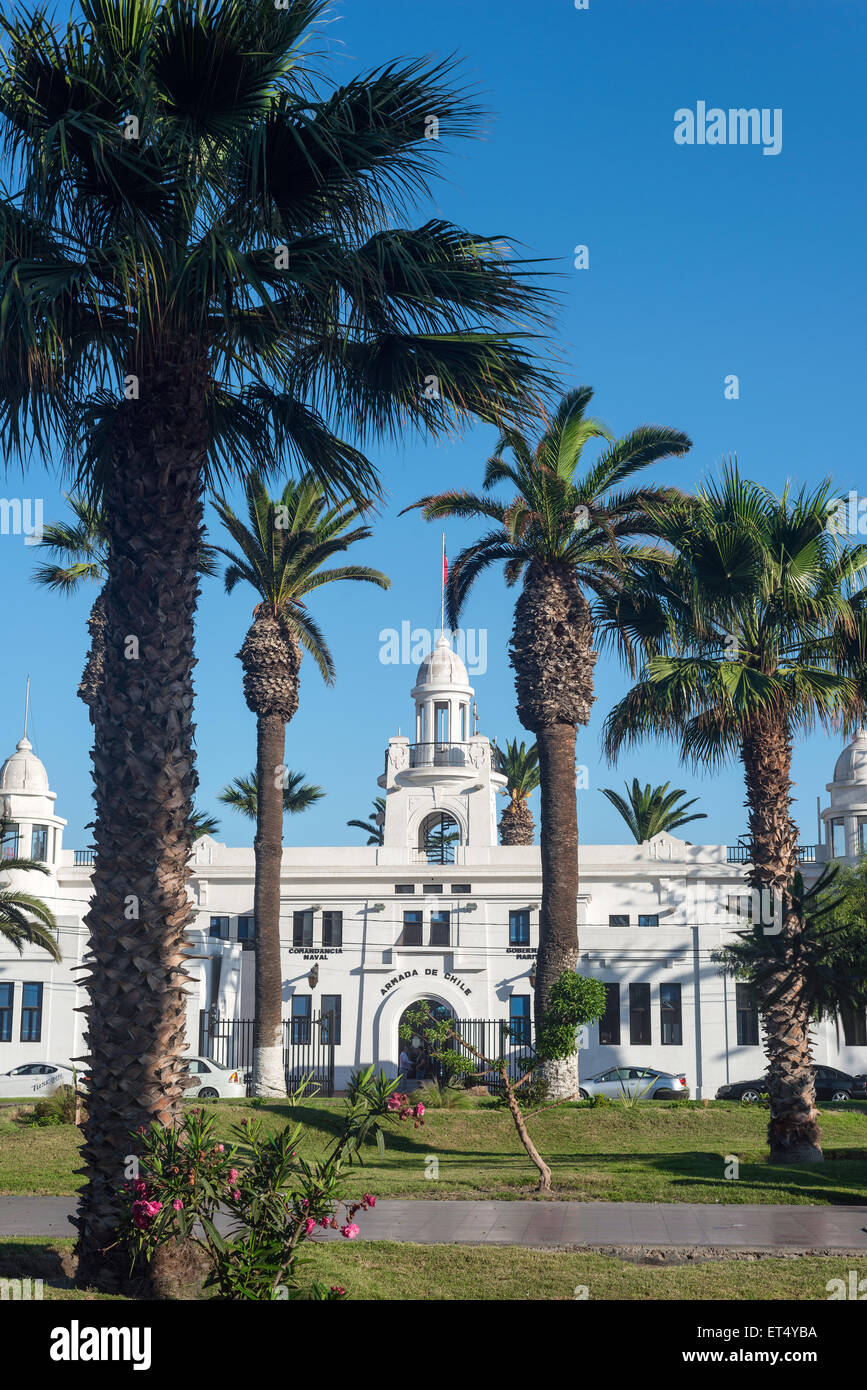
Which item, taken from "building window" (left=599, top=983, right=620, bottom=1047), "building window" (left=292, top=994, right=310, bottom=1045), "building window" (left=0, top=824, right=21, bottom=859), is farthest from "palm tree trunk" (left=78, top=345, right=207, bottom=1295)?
"building window" (left=0, top=824, right=21, bottom=859)

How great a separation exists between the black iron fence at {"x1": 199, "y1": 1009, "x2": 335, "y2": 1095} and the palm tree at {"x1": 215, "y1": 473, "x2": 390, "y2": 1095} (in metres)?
6.81

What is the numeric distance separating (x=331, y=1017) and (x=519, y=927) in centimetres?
681

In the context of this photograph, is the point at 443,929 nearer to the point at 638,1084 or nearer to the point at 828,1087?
the point at 638,1084

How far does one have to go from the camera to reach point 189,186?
31.5 ft

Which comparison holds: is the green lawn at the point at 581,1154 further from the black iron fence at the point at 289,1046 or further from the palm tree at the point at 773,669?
the black iron fence at the point at 289,1046

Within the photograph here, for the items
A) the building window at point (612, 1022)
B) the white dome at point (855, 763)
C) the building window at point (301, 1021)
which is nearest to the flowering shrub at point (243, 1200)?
the building window at point (612, 1022)

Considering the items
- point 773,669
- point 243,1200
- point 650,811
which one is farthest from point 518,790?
point 243,1200

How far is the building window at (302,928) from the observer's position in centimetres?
4444

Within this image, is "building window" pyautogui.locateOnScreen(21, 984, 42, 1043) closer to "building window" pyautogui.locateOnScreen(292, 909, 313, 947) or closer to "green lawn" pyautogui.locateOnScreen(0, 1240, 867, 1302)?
"building window" pyautogui.locateOnScreen(292, 909, 313, 947)

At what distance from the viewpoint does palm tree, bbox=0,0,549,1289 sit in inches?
370

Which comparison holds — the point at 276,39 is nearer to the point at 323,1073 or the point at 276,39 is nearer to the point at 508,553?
the point at 508,553

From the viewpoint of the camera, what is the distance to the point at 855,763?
4712 cm

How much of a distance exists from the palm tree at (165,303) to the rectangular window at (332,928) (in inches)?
1367
